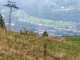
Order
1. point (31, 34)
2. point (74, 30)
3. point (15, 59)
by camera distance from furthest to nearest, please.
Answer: point (74, 30) < point (31, 34) < point (15, 59)

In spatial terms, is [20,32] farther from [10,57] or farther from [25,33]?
[10,57]

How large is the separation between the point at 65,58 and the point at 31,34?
514cm

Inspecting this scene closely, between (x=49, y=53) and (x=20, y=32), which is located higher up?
(x=20, y=32)

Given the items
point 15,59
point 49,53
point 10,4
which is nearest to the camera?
point 15,59

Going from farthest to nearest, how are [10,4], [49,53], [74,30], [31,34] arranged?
[74,30] < [10,4] < [31,34] < [49,53]

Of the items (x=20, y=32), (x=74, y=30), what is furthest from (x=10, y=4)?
(x=74, y=30)

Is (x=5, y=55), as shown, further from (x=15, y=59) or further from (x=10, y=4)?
(x=10, y=4)

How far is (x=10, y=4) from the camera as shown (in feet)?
224

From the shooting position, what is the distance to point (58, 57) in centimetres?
647

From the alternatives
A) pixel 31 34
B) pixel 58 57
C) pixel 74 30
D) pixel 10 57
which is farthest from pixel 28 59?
pixel 74 30

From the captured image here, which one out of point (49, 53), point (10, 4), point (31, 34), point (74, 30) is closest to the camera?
point (49, 53)

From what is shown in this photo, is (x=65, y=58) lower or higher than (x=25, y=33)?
lower

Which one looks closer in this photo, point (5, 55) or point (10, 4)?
point (5, 55)

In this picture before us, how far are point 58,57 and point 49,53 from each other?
91 cm
